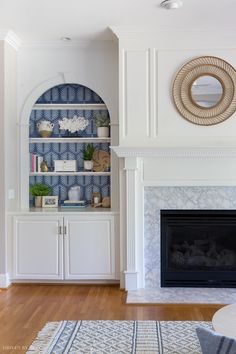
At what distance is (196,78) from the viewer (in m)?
4.12

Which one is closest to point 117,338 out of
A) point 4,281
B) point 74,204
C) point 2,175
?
point 4,281

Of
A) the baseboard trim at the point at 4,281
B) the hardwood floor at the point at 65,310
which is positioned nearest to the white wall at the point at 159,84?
the hardwood floor at the point at 65,310

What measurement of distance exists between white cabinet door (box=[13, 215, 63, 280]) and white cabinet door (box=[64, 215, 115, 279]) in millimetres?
109

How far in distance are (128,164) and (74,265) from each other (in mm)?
1289

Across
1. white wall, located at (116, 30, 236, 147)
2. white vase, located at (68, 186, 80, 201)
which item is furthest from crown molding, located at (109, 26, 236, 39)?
white vase, located at (68, 186, 80, 201)

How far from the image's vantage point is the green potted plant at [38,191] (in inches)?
187

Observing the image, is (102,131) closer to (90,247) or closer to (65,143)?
(65,143)

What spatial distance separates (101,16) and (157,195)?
1897mm

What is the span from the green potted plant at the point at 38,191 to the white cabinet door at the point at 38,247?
1.41ft

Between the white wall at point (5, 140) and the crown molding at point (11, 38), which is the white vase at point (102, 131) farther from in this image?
the crown molding at point (11, 38)

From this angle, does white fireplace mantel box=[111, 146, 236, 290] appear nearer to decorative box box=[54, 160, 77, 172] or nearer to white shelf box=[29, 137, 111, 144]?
white shelf box=[29, 137, 111, 144]

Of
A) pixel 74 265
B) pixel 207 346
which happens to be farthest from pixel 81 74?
pixel 207 346

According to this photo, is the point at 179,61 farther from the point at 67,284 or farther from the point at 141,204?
the point at 67,284

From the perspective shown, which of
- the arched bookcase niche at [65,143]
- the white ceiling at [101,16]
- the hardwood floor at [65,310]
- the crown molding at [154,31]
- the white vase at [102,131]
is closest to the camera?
the hardwood floor at [65,310]
